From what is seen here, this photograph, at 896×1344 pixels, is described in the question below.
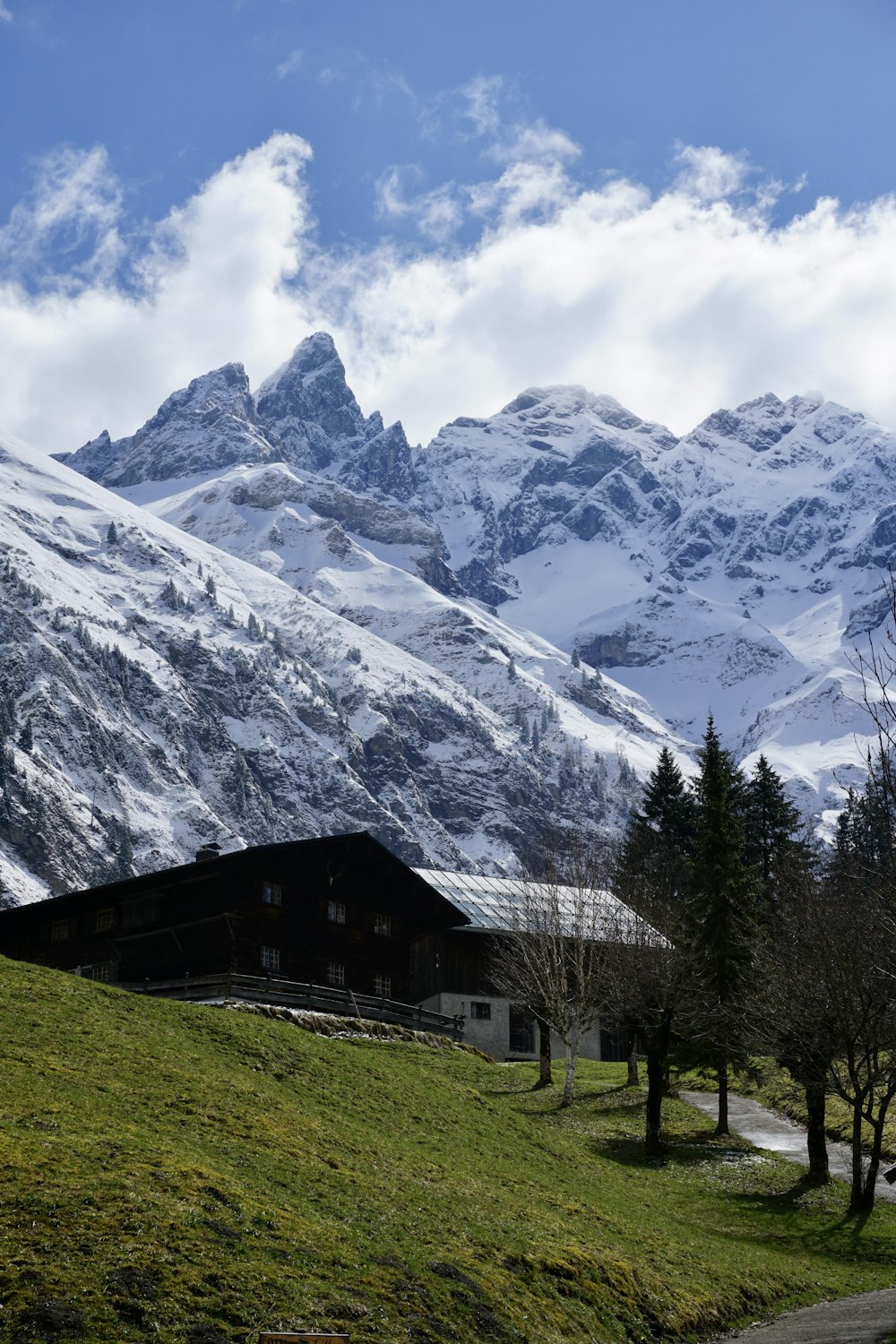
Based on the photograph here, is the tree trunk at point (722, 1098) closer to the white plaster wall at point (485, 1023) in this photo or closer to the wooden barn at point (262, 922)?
the wooden barn at point (262, 922)

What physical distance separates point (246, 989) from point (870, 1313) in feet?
79.3

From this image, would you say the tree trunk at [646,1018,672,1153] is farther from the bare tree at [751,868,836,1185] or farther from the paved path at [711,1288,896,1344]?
the paved path at [711,1288,896,1344]

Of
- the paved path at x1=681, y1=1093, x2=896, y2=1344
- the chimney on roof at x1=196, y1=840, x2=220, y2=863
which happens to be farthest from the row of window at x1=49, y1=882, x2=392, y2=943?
the paved path at x1=681, y1=1093, x2=896, y2=1344

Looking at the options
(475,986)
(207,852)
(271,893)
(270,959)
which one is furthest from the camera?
(475,986)

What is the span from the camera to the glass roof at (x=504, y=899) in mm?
63125

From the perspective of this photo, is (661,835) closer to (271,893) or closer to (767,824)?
(767,824)

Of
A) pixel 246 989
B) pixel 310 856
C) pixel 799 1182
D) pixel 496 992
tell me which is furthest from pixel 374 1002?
pixel 496 992

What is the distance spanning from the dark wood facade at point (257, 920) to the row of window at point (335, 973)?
0.04 m

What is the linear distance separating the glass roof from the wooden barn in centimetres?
338

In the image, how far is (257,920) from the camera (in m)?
58.0

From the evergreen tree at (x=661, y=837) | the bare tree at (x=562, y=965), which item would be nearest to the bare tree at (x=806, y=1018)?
the bare tree at (x=562, y=965)

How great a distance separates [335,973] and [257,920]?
17.3 ft

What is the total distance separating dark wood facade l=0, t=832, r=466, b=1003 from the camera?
57.4 meters

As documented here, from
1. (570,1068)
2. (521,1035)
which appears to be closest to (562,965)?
(570,1068)
